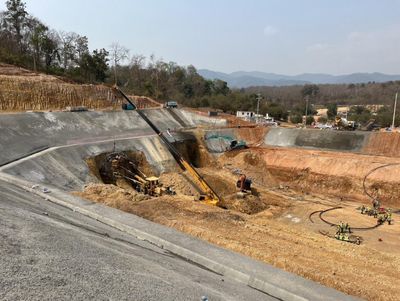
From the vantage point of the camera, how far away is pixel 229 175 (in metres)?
32.2

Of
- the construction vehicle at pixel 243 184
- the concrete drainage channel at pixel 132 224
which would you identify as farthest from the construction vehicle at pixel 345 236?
the concrete drainage channel at pixel 132 224

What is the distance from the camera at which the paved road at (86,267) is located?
6.59 m

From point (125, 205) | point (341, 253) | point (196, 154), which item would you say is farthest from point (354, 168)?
point (125, 205)

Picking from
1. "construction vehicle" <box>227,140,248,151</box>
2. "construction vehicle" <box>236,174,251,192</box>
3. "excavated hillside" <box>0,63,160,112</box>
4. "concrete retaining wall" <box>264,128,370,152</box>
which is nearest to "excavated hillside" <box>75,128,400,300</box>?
"construction vehicle" <box>236,174,251,192</box>

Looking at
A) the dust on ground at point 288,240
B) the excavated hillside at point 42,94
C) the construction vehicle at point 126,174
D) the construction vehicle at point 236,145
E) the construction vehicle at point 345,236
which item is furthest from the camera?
the construction vehicle at point 236,145

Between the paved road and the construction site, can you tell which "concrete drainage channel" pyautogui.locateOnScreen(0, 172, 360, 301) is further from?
the construction site

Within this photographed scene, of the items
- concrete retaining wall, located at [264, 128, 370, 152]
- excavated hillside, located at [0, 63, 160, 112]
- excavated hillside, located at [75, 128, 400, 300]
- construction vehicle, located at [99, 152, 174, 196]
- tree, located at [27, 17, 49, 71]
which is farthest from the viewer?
tree, located at [27, 17, 49, 71]

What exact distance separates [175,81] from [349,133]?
174 ft

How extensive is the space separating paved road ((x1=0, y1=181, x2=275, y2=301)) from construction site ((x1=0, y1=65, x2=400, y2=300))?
378cm

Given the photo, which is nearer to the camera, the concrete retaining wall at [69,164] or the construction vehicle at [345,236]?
the construction vehicle at [345,236]

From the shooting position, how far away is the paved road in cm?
659

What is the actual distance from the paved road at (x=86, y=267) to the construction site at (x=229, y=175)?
378 centimetres

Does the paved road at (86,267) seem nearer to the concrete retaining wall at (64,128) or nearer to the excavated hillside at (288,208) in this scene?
the excavated hillside at (288,208)

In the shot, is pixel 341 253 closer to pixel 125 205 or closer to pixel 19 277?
pixel 125 205
